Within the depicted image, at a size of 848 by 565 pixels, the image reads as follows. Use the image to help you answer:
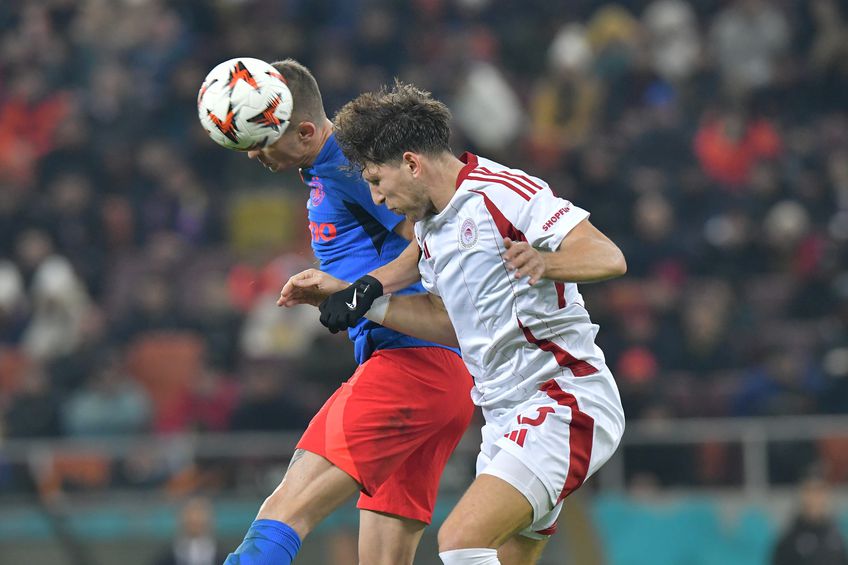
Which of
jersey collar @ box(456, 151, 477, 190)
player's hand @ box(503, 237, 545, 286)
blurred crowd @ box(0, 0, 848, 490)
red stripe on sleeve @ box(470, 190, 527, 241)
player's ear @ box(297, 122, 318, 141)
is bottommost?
blurred crowd @ box(0, 0, 848, 490)

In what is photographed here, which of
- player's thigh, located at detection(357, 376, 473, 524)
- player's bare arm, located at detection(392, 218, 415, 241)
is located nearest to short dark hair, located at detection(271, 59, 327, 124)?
player's bare arm, located at detection(392, 218, 415, 241)

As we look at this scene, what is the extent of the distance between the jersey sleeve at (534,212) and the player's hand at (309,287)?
75 centimetres

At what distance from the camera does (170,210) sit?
1524cm

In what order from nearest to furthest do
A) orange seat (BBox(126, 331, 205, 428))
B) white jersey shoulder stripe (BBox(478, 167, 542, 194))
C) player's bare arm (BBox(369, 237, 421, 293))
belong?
white jersey shoulder stripe (BBox(478, 167, 542, 194)) → player's bare arm (BBox(369, 237, 421, 293)) → orange seat (BBox(126, 331, 205, 428))

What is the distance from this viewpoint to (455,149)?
1463cm

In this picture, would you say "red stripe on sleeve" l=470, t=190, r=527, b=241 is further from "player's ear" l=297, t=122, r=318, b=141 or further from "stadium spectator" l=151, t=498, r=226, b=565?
"stadium spectator" l=151, t=498, r=226, b=565

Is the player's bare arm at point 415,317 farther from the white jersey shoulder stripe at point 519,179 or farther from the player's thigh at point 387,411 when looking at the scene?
the white jersey shoulder stripe at point 519,179

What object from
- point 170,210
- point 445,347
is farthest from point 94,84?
point 445,347

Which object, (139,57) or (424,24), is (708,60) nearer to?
(424,24)

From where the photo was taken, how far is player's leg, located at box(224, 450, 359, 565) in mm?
5309

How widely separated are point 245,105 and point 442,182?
0.87 metres

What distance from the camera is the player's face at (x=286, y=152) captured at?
18.8ft

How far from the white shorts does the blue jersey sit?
78 centimetres

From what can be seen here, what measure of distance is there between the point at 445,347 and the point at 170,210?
9.73 meters
